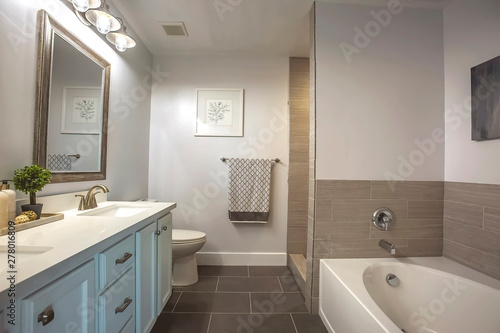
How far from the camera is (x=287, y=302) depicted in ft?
5.63

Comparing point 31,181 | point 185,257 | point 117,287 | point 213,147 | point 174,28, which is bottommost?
point 185,257

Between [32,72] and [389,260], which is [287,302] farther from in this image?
[32,72]

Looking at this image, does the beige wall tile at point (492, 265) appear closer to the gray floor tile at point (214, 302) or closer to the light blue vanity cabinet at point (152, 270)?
the gray floor tile at point (214, 302)

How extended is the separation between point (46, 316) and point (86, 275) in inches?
6.3

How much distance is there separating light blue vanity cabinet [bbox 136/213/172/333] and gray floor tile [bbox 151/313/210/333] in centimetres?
17

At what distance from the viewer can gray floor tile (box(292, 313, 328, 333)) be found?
1.43m

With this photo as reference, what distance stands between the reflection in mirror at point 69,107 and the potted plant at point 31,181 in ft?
0.55

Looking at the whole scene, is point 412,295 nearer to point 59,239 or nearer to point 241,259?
point 241,259

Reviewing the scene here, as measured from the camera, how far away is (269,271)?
2232 mm

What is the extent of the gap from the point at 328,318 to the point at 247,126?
6.07ft

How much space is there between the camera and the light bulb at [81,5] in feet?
3.94

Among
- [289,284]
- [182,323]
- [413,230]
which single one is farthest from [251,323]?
[413,230]

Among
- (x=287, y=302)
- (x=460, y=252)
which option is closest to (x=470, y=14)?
(x=460, y=252)

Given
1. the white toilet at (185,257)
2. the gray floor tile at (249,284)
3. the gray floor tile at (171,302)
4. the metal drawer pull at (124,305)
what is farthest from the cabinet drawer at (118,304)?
the gray floor tile at (249,284)
